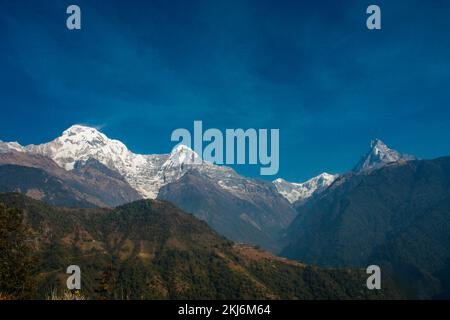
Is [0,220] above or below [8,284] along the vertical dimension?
above

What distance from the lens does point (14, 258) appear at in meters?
84.9

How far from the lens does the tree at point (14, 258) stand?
266 ft

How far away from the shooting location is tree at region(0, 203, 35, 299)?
81.1 meters
